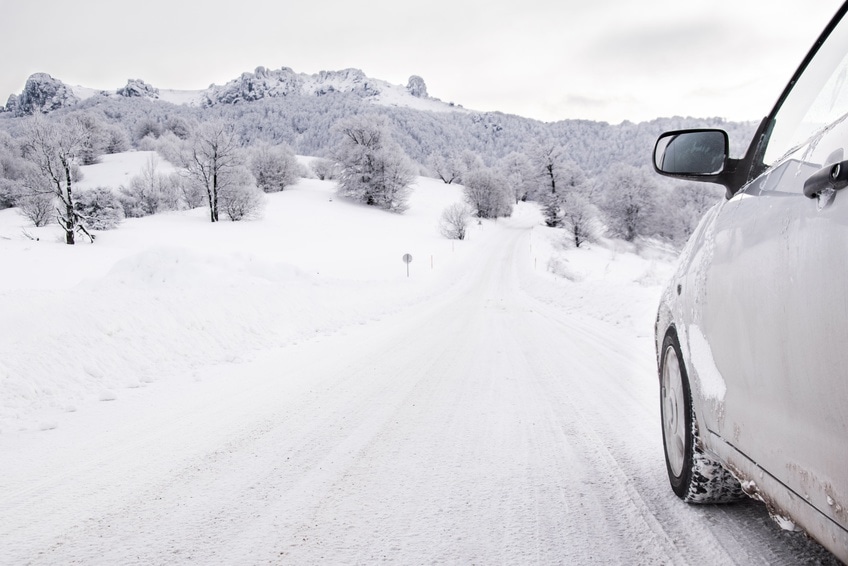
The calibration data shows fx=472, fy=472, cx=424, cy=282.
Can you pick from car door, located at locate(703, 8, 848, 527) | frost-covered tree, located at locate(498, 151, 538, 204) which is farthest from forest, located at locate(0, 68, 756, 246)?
car door, located at locate(703, 8, 848, 527)

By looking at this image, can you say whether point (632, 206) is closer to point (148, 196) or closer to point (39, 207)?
point (148, 196)

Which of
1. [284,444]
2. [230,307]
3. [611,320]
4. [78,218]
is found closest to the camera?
[284,444]

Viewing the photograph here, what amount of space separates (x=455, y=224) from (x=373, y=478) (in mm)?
45881

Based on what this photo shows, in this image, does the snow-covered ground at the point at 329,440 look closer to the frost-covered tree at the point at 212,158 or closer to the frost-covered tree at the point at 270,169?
the frost-covered tree at the point at 212,158

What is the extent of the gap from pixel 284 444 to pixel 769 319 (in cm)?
303

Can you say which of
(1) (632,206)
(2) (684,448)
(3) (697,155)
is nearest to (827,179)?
(3) (697,155)

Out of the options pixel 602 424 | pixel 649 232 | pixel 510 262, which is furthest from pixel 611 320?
pixel 649 232

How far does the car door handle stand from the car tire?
122cm

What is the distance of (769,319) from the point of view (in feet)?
4.56

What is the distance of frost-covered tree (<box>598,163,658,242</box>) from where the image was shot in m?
51.9

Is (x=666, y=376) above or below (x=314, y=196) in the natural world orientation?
below

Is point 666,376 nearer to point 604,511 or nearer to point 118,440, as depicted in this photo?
point 604,511

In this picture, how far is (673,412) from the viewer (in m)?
2.52

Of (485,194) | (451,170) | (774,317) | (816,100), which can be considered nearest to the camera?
(774,317)
